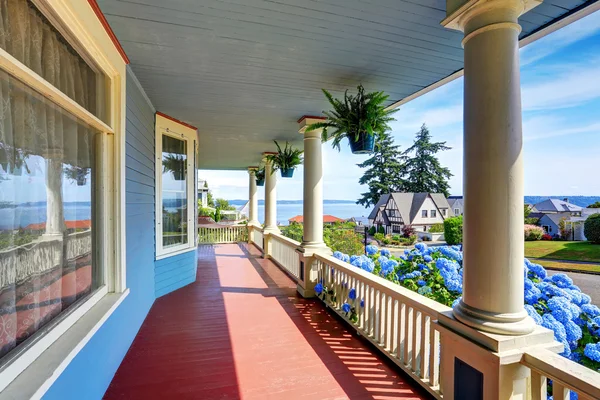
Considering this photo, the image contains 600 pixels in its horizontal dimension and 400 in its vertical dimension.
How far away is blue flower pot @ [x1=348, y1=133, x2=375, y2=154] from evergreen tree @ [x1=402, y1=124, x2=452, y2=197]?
93.0 ft

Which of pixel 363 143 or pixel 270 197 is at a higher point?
pixel 363 143

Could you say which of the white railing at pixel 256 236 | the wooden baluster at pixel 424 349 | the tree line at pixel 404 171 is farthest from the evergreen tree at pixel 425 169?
the wooden baluster at pixel 424 349

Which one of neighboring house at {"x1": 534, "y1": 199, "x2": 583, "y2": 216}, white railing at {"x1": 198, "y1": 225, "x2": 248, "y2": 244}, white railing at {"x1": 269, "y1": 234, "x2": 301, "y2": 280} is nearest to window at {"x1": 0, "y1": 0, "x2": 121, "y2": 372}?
white railing at {"x1": 269, "y1": 234, "x2": 301, "y2": 280}

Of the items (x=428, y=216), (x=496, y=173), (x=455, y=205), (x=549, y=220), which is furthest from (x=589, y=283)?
(x=455, y=205)

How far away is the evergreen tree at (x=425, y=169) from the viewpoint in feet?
95.9

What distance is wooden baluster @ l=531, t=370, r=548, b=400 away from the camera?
1306 mm

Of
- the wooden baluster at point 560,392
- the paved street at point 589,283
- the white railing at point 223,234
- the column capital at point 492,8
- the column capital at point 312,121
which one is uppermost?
the column capital at point 312,121

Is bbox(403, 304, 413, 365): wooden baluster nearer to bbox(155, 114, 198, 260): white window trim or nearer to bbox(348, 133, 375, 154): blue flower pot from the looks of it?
bbox(348, 133, 375, 154): blue flower pot

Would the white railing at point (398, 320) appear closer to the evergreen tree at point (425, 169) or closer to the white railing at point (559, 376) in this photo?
the white railing at point (559, 376)

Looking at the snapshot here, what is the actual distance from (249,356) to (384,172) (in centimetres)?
2903

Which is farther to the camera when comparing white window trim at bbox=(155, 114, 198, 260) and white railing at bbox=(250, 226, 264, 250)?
white railing at bbox=(250, 226, 264, 250)

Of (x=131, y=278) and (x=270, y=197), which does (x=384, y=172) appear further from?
(x=131, y=278)

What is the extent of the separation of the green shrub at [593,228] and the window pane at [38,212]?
45.3ft

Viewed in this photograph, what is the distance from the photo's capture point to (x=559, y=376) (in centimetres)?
120
